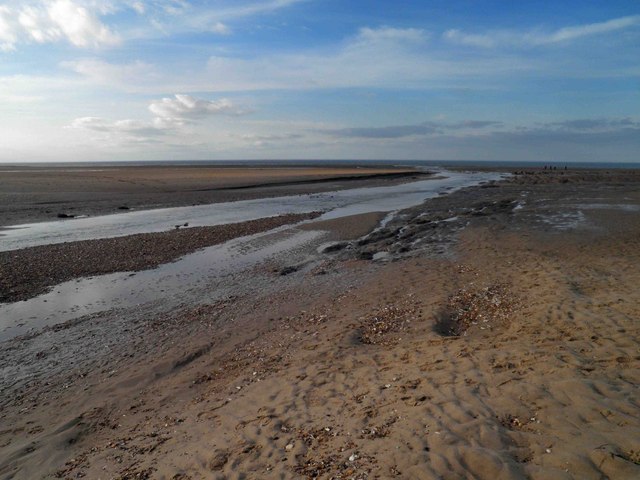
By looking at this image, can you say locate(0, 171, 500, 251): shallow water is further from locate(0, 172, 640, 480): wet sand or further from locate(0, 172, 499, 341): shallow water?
locate(0, 172, 640, 480): wet sand

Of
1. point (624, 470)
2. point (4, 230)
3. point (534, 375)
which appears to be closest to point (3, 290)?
point (4, 230)

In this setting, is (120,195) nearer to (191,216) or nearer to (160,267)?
(191,216)

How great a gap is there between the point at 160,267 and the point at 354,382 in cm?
1147

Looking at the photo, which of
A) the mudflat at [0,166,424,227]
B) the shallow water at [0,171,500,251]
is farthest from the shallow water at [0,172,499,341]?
the mudflat at [0,166,424,227]

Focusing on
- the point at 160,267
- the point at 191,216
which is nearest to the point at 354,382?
the point at 160,267

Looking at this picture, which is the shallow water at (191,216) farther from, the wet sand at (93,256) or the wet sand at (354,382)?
the wet sand at (354,382)

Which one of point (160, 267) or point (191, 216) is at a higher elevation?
point (191, 216)

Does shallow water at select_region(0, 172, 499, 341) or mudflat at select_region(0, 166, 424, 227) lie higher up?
mudflat at select_region(0, 166, 424, 227)

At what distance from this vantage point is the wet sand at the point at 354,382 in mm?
4723

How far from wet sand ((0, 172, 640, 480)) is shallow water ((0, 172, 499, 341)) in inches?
44.5

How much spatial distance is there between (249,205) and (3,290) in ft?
76.0

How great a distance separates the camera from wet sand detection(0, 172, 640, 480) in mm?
4723

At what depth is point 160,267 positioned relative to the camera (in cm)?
1589

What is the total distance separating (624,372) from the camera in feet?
19.4
